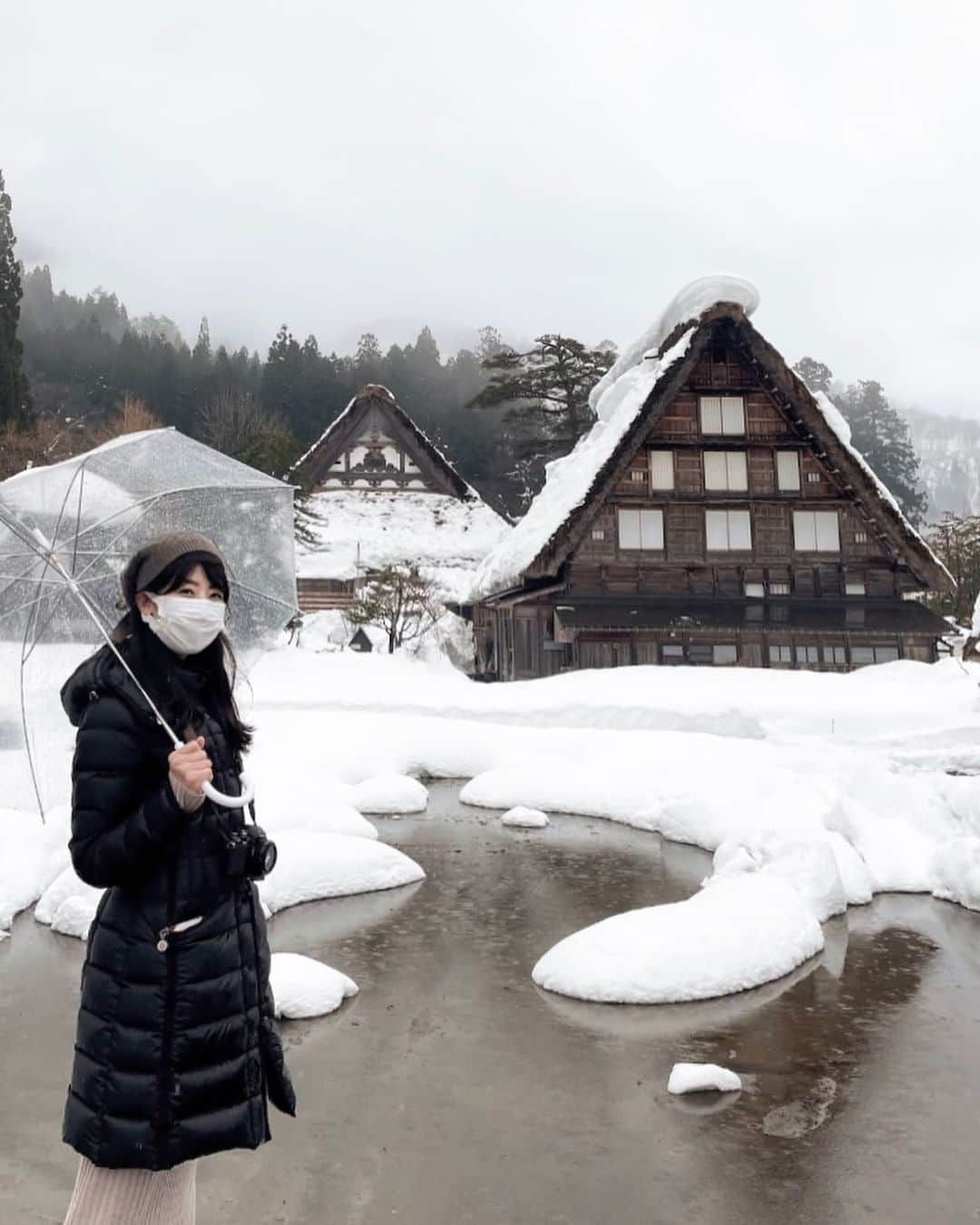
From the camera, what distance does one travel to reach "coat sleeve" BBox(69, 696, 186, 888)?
1.89m

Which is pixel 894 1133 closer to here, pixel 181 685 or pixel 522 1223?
pixel 522 1223

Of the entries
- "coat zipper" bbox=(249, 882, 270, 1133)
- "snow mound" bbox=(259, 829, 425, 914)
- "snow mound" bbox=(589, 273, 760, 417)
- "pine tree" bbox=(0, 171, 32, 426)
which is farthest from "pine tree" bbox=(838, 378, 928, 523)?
"coat zipper" bbox=(249, 882, 270, 1133)

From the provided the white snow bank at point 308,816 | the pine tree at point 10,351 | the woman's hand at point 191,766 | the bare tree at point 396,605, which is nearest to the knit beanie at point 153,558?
the woman's hand at point 191,766

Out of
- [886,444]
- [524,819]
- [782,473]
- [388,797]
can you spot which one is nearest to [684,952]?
[524,819]

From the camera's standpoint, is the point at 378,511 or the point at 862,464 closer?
the point at 862,464

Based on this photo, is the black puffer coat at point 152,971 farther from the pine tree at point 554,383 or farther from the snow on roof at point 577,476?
the pine tree at point 554,383

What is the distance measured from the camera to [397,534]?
3288cm

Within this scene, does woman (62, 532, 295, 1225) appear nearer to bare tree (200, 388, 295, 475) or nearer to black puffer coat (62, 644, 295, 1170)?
black puffer coat (62, 644, 295, 1170)

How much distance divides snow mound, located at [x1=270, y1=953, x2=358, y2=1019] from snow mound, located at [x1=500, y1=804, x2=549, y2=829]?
430 centimetres

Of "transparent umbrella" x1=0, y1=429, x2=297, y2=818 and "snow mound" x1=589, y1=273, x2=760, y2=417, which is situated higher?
"snow mound" x1=589, y1=273, x2=760, y2=417

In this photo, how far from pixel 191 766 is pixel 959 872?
20.3ft

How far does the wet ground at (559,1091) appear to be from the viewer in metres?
2.83

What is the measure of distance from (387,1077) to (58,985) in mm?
2224

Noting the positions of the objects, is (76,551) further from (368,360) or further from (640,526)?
(368,360)
